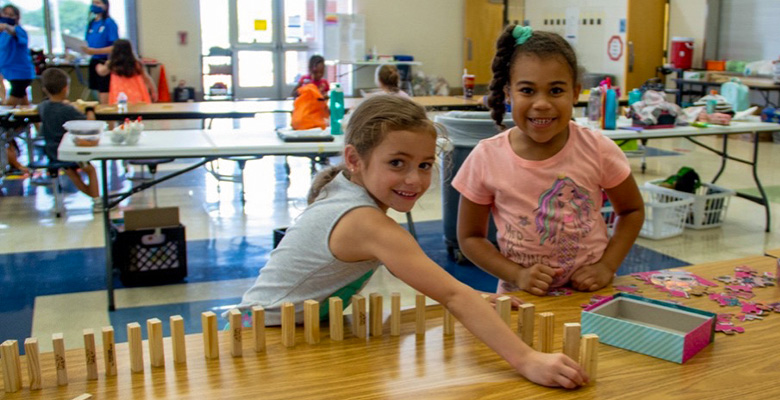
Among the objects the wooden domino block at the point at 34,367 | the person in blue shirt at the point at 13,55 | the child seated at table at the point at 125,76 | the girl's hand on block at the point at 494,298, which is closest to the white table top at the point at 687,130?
the girl's hand on block at the point at 494,298

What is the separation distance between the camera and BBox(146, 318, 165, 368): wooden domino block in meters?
1.24

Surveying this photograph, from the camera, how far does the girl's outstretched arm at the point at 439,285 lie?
1213 mm

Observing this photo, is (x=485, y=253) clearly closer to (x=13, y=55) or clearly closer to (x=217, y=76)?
(x=13, y=55)

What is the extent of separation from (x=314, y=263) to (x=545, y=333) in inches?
18.3

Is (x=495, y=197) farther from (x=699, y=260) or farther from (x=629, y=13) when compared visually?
(x=629, y=13)

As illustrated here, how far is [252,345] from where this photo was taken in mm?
1357

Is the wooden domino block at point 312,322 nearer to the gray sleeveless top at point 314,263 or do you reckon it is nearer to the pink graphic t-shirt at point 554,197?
the gray sleeveless top at point 314,263

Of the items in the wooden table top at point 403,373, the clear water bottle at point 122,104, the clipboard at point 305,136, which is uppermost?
the clear water bottle at point 122,104

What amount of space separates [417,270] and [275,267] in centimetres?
34

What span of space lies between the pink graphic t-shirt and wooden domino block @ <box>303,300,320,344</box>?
2.12 ft

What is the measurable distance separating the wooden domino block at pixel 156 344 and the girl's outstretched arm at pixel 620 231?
3.02 ft

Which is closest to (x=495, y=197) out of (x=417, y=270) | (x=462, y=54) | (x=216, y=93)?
(x=417, y=270)

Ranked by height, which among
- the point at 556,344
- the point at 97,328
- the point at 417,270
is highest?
the point at 417,270

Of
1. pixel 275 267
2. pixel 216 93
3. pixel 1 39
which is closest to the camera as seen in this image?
pixel 275 267
